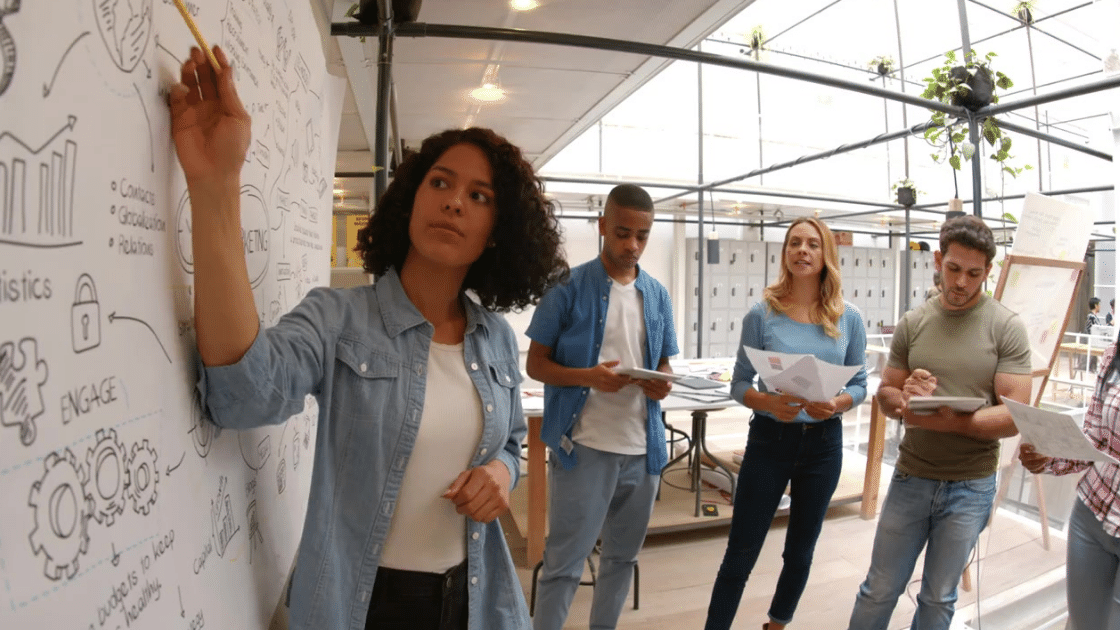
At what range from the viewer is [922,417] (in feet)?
Answer: 6.46

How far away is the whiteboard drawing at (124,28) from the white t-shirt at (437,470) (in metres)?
0.59

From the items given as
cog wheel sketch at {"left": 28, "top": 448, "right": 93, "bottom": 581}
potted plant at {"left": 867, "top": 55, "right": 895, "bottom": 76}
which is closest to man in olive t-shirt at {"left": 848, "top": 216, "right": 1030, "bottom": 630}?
cog wheel sketch at {"left": 28, "top": 448, "right": 93, "bottom": 581}

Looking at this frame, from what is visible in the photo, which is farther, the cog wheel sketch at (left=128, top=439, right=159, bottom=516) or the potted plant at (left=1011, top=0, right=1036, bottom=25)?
the potted plant at (left=1011, top=0, right=1036, bottom=25)

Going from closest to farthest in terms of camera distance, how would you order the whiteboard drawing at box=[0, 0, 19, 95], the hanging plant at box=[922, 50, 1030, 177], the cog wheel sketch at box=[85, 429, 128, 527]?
1. the whiteboard drawing at box=[0, 0, 19, 95]
2. the cog wheel sketch at box=[85, 429, 128, 527]
3. the hanging plant at box=[922, 50, 1030, 177]

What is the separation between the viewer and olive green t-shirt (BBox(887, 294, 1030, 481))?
199cm

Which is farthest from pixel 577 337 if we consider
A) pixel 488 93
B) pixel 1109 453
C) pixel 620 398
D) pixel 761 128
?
pixel 761 128

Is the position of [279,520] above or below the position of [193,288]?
below

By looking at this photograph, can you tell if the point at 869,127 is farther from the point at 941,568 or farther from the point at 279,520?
the point at 279,520

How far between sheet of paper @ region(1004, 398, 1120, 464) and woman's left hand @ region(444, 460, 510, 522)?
1.29 meters

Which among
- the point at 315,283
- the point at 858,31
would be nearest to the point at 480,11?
the point at 315,283

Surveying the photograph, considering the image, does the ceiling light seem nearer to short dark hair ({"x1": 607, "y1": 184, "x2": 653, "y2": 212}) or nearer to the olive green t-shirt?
short dark hair ({"x1": 607, "y1": 184, "x2": 653, "y2": 212})

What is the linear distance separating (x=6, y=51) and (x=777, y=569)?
3.77m

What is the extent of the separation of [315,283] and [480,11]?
2.20m

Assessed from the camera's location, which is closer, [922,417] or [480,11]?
[922,417]
